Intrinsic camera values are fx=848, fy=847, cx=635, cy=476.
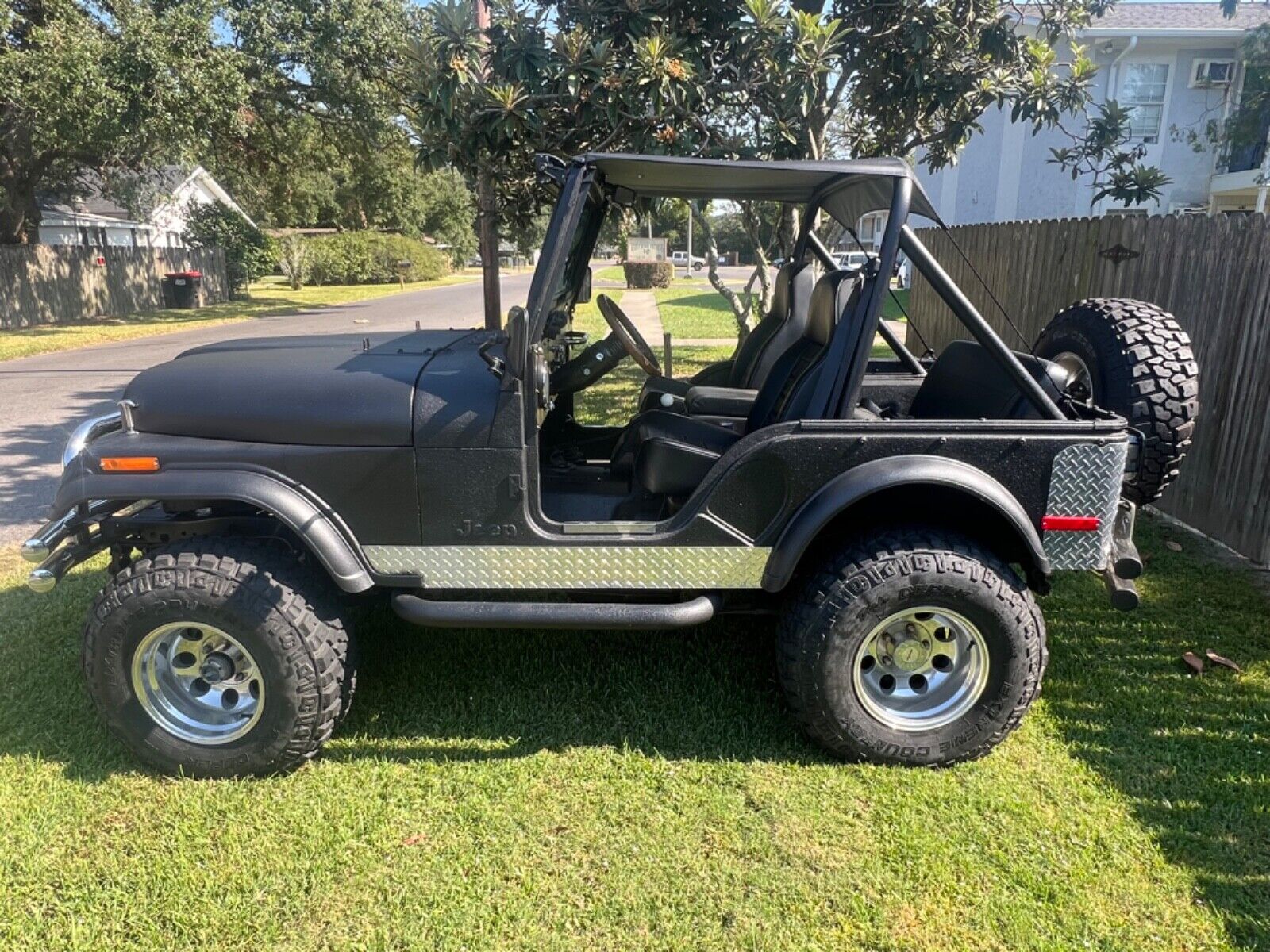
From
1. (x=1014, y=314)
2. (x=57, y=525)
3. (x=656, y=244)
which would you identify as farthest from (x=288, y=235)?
(x=57, y=525)

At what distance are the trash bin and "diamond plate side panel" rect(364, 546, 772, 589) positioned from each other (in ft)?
75.1

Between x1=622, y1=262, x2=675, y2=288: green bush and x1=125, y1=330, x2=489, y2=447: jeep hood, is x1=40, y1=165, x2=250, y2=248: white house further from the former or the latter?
x1=125, y1=330, x2=489, y2=447: jeep hood

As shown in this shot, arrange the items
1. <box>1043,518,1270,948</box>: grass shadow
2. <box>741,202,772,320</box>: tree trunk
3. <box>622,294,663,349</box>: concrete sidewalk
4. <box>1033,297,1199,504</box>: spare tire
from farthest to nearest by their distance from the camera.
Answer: <box>622,294,663,349</box>: concrete sidewalk → <box>741,202,772,320</box>: tree trunk → <box>1033,297,1199,504</box>: spare tire → <box>1043,518,1270,948</box>: grass shadow

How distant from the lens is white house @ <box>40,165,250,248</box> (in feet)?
98.1

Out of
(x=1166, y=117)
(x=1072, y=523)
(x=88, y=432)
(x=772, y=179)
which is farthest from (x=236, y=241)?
(x=1072, y=523)

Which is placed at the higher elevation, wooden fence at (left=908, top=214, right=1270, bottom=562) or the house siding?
the house siding

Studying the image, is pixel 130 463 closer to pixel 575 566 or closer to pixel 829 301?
pixel 575 566

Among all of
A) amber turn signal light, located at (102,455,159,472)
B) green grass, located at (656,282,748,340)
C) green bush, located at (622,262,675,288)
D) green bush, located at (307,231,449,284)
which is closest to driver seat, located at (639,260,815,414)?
amber turn signal light, located at (102,455,159,472)

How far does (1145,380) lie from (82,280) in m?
22.0

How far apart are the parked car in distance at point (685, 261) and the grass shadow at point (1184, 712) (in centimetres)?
4028

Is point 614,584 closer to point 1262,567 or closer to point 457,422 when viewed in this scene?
point 457,422

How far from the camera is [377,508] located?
9.07ft

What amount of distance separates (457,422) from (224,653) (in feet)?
3.73

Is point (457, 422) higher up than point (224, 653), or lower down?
higher up
